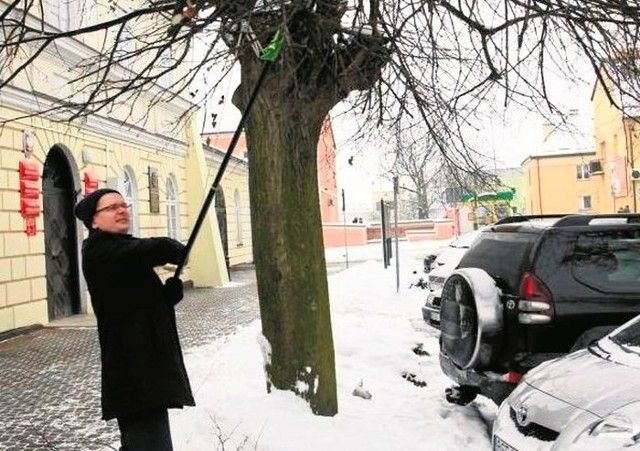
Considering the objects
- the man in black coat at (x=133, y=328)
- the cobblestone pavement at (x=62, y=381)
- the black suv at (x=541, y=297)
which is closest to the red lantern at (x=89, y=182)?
the cobblestone pavement at (x=62, y=381)

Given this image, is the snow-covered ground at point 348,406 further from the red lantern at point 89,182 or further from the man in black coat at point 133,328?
the red lantern at point 89,182

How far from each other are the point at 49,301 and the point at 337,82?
9764mm

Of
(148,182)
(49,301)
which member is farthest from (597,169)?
(49,301)

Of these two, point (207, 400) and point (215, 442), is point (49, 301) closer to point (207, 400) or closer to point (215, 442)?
point (207, 400)

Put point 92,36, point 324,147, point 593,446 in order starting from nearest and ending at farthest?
point 593,446 < point 324,147 < point 92,36

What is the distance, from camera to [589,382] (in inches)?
147

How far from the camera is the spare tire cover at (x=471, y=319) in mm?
5309

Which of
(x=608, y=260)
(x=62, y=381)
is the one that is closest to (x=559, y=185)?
(x=62, y=381)

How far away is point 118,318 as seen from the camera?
10.6 feet

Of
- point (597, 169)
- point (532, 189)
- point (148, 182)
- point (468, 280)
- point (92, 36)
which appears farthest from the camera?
point (532, 189)

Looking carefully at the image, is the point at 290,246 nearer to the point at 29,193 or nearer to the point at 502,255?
the point at 502,255

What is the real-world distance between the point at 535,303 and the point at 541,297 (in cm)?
7

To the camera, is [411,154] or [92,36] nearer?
[411,154]

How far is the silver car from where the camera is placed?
10.3 ft
